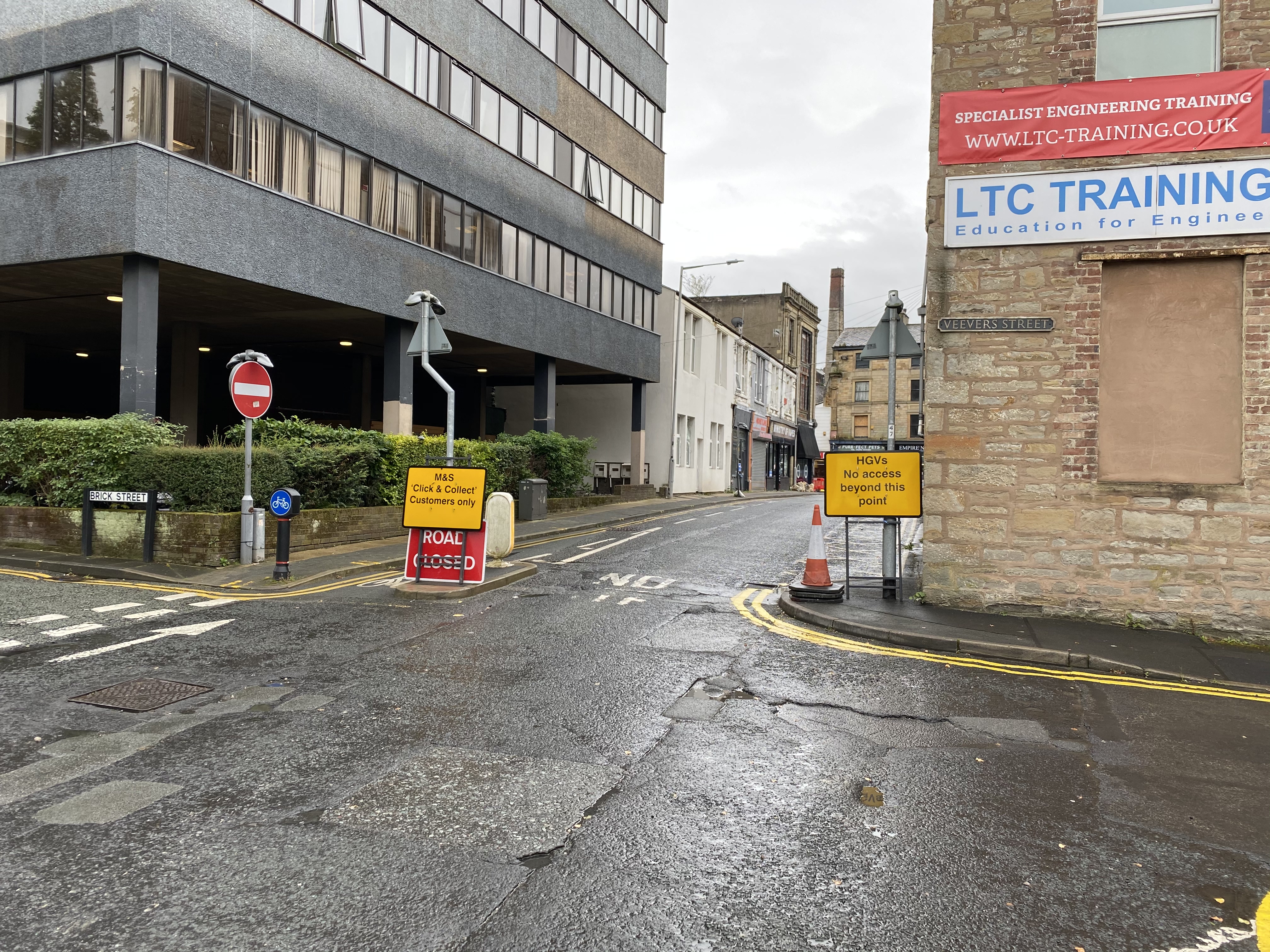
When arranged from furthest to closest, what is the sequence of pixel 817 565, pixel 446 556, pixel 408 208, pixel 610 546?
pixel 408 208 → pixel 610 546 → pixel 446 556 → pixel 817 565

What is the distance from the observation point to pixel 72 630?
26.2 feet

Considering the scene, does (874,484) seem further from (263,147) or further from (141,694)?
(263,147)

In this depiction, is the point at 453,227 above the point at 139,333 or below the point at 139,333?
above

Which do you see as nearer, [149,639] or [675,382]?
[149,639]

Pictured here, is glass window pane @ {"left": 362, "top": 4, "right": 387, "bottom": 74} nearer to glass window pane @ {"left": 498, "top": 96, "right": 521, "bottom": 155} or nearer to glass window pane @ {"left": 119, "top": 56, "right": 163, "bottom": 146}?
glass window pane @ {"left": 498, "top": 96, "right": 521, "bottom": 155}

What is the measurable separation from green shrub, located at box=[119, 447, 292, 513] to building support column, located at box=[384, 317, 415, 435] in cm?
742

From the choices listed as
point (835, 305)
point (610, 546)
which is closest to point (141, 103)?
point (610, 546)

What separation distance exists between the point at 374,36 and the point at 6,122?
742cm

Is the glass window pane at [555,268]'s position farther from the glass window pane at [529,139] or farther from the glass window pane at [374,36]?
the glass window pane at [374,36]

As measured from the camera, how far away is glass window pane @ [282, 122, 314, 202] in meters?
17.3

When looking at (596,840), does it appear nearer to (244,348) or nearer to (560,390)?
(244,348)

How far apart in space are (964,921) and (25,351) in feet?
104

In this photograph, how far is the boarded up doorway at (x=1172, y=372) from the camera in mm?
8953

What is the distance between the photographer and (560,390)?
36.2m
